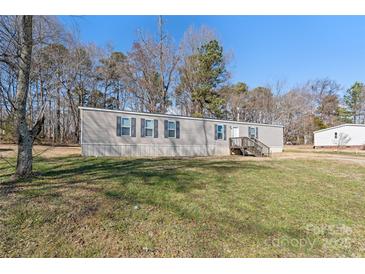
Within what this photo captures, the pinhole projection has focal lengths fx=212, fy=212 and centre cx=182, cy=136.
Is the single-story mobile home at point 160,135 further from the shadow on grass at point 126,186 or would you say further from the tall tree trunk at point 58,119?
the tall tree trunk at point 58,119

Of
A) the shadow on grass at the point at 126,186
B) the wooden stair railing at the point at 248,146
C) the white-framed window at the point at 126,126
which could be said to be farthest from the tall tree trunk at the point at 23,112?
the wooden stair railing at the point at 248,146

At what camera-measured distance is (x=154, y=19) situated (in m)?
23.1

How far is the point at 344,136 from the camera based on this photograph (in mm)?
25609

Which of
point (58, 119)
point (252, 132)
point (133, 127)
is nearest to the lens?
point (133, 127)

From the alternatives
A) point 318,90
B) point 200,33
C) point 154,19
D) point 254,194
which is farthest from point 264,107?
point 254,194

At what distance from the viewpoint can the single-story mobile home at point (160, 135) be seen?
38.7 feet

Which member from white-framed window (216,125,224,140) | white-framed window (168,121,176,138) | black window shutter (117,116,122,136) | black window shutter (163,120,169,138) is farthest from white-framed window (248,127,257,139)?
black window shutter (117,116,122,136)

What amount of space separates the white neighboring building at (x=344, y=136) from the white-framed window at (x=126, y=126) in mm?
26057

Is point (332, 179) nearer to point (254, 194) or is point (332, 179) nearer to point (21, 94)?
point (254, 194)

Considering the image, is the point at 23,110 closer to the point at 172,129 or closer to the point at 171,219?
the point at 171,219

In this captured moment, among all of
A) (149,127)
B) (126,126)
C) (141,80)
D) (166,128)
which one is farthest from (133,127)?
(141,80)

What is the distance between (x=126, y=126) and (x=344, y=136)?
26.3 metres

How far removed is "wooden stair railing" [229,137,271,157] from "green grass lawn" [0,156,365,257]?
950cm
